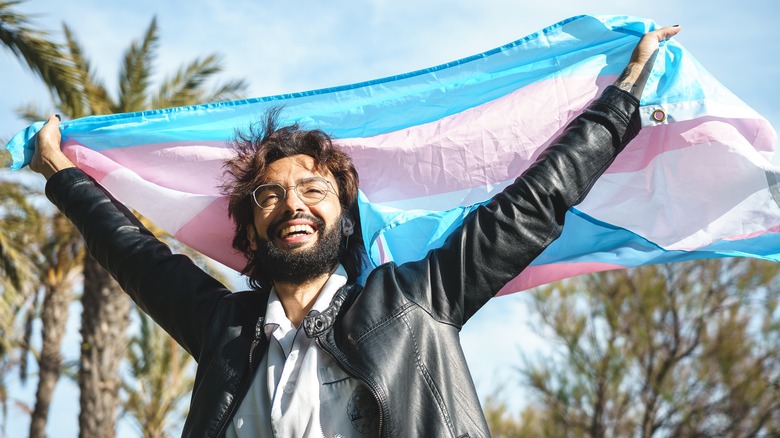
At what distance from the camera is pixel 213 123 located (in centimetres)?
457

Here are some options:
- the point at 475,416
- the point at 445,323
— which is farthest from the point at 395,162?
the point at 475,416

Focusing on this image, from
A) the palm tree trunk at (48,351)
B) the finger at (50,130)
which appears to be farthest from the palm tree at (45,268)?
the finger at (50,130)

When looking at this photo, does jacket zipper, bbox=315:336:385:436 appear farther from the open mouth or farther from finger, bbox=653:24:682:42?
finger, bbox=653:24:682:42

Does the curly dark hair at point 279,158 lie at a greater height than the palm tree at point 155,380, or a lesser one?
lesser

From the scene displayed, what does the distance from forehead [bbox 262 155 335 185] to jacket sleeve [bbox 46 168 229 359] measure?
18.6 inches

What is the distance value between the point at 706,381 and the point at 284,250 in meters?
17.2

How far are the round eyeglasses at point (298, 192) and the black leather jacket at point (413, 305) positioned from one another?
0.36 metres

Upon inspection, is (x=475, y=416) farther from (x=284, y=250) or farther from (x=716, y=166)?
(x=716, y=166)

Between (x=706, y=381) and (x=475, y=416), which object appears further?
(x=706, y=381)

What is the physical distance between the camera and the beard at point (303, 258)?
3.49 meters

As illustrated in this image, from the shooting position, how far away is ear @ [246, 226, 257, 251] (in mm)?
3887

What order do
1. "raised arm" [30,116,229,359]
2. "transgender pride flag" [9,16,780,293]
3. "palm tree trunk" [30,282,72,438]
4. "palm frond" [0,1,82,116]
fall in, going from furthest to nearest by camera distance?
"palm tree trunk" [30,282,72,438] → "palm frond" [0,1,82,116] → "transgender pride flag" [9,16,780,293] → "raised arm" [30,116,229,359]

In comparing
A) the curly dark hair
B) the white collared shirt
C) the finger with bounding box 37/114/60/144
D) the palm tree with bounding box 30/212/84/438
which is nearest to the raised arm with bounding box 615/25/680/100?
the curly dark hair

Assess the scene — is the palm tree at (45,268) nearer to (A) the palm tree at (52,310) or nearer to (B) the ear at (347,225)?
(A) the palm tree at (52,310)
